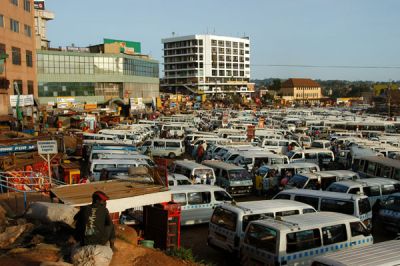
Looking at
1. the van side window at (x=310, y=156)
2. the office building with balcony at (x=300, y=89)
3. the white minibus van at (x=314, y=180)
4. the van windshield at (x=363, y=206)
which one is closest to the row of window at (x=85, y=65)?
the van side window at (x=310, y=156)

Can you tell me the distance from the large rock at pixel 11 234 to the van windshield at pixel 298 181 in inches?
389

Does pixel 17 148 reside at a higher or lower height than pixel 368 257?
higher

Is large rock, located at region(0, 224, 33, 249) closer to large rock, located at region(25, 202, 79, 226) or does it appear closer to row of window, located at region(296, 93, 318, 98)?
large rock, located at region(25, 202, 79, 226)

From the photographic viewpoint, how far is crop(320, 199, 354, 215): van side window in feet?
38.0

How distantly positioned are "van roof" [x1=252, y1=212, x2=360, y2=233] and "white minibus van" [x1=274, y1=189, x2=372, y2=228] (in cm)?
205

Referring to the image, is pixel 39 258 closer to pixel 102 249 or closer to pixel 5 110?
pixel 102 249

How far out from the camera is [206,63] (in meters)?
135

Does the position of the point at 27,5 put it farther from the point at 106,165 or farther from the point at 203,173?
the point at 203,173

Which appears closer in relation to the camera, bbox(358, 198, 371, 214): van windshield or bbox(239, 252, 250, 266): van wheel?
bbox(239, 252, 250, 266): van wheel

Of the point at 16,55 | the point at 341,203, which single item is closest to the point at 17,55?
the point at 16,55

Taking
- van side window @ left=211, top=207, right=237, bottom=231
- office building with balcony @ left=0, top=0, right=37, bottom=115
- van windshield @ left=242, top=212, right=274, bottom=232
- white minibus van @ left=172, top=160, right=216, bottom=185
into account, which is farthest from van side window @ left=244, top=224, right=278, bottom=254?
office building with balcony @ left=0, top=0, right=37, bottom=115

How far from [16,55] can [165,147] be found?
20.4m

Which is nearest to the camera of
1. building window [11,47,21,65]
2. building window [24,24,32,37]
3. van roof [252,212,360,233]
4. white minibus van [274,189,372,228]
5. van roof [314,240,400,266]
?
van roof [314,240,400,266]

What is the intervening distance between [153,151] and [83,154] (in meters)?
4.93
